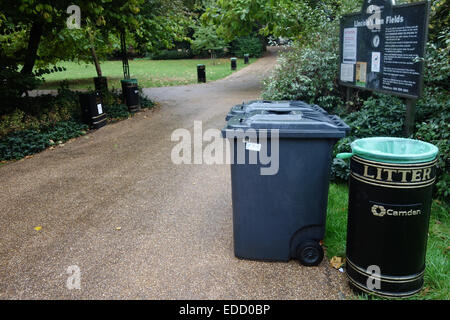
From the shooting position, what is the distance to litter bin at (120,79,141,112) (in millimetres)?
10672

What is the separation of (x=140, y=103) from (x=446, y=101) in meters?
8.86

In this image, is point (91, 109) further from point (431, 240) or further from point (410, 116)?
point (431, 240)

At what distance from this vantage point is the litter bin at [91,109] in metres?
8.87

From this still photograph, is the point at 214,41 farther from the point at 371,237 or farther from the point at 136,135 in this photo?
the point at 371,237

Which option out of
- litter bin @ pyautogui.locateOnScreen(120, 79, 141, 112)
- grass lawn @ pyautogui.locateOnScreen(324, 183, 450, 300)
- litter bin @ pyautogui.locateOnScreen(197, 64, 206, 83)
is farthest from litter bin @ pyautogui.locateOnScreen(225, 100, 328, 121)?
litter bin @ pyautogui.locateOnScreen(197, 64, 206, 83)

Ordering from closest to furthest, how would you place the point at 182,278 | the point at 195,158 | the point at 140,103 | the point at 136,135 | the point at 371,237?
the point at 371,237, the point at 182,278, the point at 195,158, the point at 136,135, the point at 140,103

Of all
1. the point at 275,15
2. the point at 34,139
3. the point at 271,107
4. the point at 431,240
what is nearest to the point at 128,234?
the point at 271,107

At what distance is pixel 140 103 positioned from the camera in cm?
1150

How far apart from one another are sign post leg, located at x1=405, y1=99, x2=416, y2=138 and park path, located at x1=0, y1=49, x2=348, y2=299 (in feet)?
7.98

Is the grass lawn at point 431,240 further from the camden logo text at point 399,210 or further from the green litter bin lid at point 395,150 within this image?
the green litter bin lid at point 395,150

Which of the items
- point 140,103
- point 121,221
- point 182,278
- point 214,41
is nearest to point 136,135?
point 140,103

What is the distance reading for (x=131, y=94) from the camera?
10.7 metres

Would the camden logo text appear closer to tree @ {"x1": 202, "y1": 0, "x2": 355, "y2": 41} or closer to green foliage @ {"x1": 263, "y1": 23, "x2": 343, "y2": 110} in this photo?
green foliage @ {"x1": 263, "y1": 23, "x2": 343, "y2": 110}
